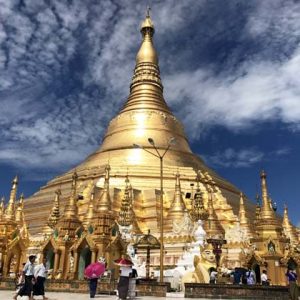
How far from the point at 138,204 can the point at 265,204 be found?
472 inches

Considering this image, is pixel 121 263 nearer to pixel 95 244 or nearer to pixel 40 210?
pixel 95 244

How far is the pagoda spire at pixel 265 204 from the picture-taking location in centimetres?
2717

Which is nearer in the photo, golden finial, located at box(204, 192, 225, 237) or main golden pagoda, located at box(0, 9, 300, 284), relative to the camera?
main golden pagoda, located at box(0, 9, 300, 284)

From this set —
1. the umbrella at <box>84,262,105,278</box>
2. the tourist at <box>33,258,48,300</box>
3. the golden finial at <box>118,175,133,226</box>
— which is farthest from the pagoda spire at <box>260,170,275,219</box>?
the tourist at <box>33,258,48,300</box>

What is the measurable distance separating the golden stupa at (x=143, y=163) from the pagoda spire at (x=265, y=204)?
6.87 m

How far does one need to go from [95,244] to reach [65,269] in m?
2.73

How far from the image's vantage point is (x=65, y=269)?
83.6ft

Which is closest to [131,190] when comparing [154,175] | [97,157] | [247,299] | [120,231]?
[154,175]

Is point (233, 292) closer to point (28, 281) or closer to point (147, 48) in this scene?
point (28, 281)

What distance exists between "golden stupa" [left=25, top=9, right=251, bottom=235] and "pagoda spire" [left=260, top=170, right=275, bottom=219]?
22.5ft

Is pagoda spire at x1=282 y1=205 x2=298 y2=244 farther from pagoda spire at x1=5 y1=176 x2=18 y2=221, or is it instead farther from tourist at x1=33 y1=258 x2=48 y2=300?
tourist at x1=33 y1=258 x2=48 y2=300

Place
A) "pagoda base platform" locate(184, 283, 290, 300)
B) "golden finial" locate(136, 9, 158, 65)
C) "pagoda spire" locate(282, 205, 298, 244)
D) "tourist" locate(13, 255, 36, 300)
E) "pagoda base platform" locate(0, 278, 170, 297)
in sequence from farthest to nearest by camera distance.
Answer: "golden finial" locate(136, 9, 158, 65)
"pagoda spire" locate(282, 205, 298, 244)
"pagoda base platform" locate(0, 278, 170, 297)
"pagoda base platform" locate(184, 283, 290, 300)
"tourist" locate(13, 255, 36, 300)

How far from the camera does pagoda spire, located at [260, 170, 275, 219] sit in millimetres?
27172

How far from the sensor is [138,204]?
3547 centimetres
